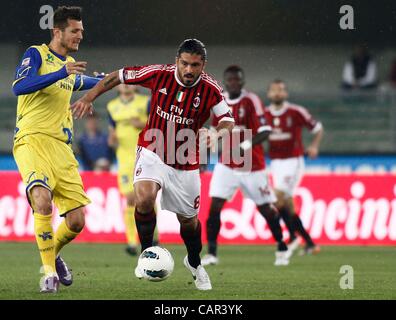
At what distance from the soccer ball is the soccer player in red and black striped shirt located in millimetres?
327

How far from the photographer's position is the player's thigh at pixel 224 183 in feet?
41.5

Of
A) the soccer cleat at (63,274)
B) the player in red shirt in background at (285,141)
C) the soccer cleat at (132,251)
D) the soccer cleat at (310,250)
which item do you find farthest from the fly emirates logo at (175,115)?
the player in red shirt in background at (285,141)

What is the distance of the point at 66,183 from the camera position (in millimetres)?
9031

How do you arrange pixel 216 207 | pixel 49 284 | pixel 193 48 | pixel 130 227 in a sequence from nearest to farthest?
pixel 49 284 → pixel 193 48 → pixel 216 207 → pixel 130 227

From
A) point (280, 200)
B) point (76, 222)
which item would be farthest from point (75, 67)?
point (280, 200)

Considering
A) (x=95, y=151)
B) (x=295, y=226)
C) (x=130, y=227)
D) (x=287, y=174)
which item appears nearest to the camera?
(x=130, y=227)

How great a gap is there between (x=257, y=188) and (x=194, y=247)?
383 cm

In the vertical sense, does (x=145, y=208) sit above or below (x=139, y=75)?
below

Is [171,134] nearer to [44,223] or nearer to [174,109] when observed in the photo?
[174,109]

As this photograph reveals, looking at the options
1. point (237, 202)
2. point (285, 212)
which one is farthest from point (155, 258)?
point (237, 202)

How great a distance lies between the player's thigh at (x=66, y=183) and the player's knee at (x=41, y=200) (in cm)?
39

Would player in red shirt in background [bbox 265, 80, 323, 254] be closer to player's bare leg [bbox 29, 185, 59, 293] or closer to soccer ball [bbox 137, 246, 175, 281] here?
soccer ball [bbox 137, 246, 175, 281]

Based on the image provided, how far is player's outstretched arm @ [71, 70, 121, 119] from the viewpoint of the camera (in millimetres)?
8477
